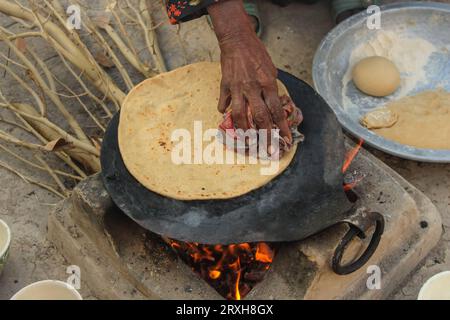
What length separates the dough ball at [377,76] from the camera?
334 centimetres

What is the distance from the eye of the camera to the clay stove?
2.38 metres

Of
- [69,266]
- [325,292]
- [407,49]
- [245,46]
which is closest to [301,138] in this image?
[245,46]

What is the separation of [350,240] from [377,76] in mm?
1412

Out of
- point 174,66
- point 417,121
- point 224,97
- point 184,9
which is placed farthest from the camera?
point 174,66

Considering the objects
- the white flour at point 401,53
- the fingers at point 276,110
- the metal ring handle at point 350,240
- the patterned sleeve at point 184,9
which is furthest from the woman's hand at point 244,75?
the white flour at point 401,53

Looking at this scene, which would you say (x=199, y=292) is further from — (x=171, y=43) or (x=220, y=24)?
(x=171, y=43)

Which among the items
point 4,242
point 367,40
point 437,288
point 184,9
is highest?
point 184,9

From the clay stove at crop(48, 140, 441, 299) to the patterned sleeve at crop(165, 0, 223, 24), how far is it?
813mm

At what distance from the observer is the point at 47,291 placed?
2.47m

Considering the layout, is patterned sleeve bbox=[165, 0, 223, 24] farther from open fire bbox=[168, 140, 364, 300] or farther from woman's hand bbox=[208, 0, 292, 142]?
open fire bbox=[168, 140, 364, 300]

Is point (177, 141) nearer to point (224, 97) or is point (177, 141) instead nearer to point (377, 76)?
point (224, 97)

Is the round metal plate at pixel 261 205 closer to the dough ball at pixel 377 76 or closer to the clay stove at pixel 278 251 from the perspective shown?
the clay stove at pixel 278 251

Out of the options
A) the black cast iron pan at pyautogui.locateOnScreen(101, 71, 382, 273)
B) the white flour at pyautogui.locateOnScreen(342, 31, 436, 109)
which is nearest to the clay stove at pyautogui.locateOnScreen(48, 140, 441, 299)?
the black cast iron pan at pyautogui.locateOnScreen(101, 71, 382, 273)

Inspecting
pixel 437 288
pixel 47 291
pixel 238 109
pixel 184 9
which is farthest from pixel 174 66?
pixel 437 288
